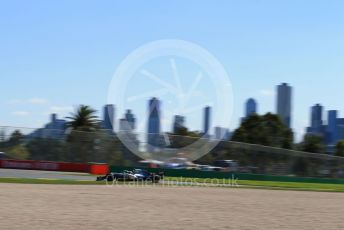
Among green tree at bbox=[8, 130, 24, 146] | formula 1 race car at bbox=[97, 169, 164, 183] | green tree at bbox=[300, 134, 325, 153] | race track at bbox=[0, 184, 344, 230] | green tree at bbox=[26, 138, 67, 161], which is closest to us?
race track at bbox=[0, 184, 344, 230]

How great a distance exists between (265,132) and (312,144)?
9560 millimetres

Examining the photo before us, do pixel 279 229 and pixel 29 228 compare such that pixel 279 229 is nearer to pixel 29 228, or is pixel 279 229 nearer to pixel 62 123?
pixel 29 228

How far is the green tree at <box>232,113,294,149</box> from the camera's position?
101062 millimetres

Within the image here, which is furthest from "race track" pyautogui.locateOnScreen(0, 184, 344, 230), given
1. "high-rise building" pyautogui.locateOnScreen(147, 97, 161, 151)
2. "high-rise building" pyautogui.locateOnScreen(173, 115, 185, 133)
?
"high-rise building" pyautogui.locateOnScreen(173, 115, 185, 133)

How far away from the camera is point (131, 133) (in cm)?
5472

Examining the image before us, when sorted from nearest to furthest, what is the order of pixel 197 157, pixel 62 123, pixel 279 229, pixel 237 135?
pixel 279 229
pixel 197 157
pixel 62 123
pixel 237 135

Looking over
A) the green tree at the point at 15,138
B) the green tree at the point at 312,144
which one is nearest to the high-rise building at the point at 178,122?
the green tree at the point at 15,138

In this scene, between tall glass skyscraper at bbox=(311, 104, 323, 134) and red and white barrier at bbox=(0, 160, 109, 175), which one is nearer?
red and white barrier at bbox=(0, 160, 109, 175)

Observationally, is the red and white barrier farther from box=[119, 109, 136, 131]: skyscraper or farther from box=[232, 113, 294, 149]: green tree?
box=[232, 113, 294, 149]: green tree

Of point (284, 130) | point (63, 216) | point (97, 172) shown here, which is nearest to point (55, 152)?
point (97, 172)

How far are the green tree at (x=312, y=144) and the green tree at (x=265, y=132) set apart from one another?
8.55 ft

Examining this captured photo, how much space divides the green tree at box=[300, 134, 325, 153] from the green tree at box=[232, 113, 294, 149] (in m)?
2.61

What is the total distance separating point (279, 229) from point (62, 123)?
Answer: 266 feet

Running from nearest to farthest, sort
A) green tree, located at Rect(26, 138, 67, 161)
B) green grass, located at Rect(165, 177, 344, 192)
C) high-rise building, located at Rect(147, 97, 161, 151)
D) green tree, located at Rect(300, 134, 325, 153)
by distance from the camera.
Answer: green grass, located at Rect(165, 177, 344, 192) < high-rise building, located at Rect(147, 97, 161, 151) < green tree, located at Rect(26, 138, 67, 161) < green tree, located at Rect(300, 134, 325, 153)
